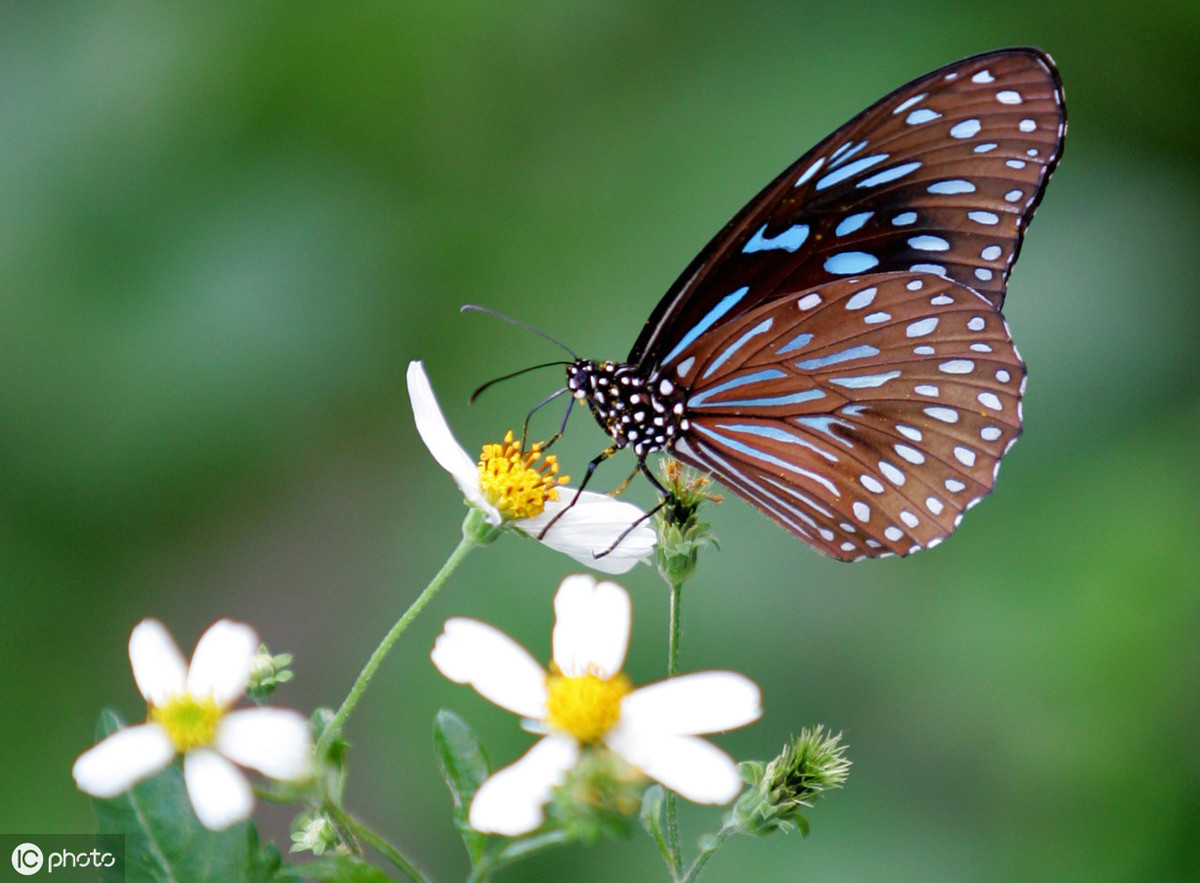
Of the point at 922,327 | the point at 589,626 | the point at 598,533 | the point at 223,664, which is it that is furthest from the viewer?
the point at 922,327

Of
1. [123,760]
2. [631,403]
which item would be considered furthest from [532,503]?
[123,760]

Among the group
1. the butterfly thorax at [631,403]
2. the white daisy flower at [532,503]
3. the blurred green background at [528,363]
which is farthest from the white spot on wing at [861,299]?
the blurred green background at [528,363]

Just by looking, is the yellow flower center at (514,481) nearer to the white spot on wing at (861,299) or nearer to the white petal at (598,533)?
the white petal at (598,533)

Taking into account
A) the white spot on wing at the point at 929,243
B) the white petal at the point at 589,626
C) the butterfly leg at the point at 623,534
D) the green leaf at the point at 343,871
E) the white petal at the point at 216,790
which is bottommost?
the green leaf at the point at 343,871

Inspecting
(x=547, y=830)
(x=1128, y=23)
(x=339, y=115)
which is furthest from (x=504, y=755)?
(x=1128, y=23)

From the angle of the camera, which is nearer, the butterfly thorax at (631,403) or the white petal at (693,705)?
the white petal at (693,705)

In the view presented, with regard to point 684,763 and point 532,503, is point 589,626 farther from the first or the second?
point 532,503

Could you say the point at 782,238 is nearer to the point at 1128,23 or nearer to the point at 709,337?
the point at 709,337
